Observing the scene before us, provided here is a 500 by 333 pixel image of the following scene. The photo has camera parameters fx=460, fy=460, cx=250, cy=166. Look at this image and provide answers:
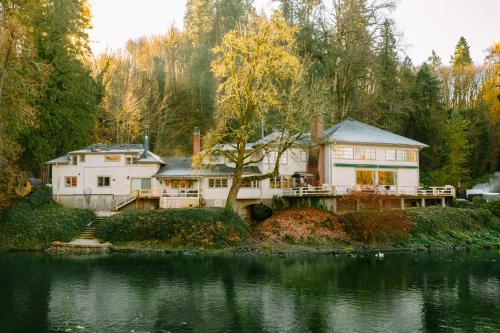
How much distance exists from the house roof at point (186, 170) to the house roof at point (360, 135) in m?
7.59

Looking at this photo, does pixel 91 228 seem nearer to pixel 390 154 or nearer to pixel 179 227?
pixel 179 227

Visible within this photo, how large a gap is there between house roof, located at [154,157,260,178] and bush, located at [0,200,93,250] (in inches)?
320

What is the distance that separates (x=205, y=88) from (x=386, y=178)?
24.4m

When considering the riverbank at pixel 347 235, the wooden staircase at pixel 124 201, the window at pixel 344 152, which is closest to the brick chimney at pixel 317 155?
the window at pixel 344 152

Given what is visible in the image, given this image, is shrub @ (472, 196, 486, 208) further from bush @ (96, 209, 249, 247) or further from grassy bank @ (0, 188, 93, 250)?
grassy bank @ (0, 188, 93, 250)

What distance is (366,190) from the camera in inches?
Result: 1449

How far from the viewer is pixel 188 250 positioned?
31828 mm

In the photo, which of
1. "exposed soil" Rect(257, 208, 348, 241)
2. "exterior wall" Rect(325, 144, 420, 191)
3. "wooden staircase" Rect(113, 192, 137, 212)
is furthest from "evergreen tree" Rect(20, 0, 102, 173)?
"exterior wall" Rect(325, 144, 420, 191)

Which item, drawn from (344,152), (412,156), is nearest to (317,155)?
(344,152)

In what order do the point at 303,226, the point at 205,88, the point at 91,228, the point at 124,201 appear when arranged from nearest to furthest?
1. the point at 303,226
2. the point at 91,228
3. the point at 124,201
4. the point at 205,88

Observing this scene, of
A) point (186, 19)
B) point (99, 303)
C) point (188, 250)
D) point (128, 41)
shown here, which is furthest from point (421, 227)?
point (128, 41)

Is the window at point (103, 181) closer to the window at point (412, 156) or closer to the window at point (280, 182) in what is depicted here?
the window at point (280, 182)

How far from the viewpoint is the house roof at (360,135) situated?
130 ft

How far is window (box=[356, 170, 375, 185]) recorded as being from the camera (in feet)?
132
